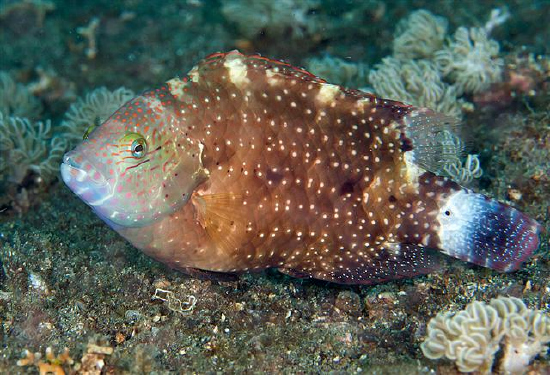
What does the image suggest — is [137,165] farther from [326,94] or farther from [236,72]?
[326,94]

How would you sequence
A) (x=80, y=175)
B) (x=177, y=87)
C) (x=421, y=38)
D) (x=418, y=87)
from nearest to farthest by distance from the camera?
(x=80, y=175), (x=177, y=87), (x=418, y=87), (x=421, y=38)

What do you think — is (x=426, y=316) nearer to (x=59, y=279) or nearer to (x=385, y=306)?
(x=385, y=306)

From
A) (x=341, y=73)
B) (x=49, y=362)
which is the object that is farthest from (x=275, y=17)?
(x=49, y=362)

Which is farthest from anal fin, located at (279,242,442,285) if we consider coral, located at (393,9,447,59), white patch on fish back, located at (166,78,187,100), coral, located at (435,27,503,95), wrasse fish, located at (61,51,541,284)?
coral, located at (393,9,447,59)

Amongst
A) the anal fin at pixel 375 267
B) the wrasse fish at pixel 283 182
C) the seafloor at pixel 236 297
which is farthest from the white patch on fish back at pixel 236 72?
the seafloor at pixel 236 297

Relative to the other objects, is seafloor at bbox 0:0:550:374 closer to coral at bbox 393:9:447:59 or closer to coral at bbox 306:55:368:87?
coral at bbox 393:9:447:59

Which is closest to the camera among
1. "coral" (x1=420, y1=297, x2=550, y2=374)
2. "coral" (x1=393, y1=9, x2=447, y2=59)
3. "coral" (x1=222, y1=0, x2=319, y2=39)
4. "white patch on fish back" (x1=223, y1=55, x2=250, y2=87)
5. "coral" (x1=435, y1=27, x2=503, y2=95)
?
"coral" (x1=420, y1=297, x2=550, y2=374)

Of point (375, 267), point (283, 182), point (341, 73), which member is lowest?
point (375, 267)

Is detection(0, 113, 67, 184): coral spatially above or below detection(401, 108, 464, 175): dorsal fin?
below
